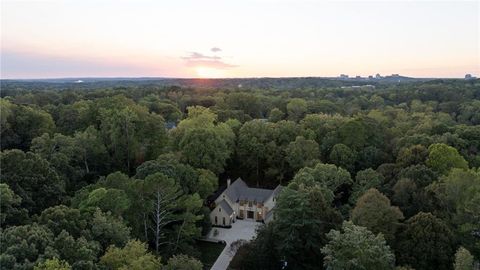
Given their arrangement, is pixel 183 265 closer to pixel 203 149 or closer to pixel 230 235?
pixel 230 235

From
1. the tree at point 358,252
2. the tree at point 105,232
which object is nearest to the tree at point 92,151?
the tree at point 105,232

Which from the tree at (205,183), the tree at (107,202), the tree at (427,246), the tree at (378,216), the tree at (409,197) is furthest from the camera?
the tree at (205,183)

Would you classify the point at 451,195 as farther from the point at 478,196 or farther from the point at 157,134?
the point at 157,134

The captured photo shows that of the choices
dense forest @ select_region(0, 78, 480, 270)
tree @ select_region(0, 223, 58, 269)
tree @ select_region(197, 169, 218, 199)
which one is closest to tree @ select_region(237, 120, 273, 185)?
dense forest @ select_region(0, 78, 480, 270)

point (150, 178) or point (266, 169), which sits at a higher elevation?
point (150, 178)

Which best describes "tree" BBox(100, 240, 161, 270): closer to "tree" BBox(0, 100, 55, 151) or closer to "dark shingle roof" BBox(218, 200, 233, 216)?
"dark shingle roof" BBox(218, 200, 233, 216)

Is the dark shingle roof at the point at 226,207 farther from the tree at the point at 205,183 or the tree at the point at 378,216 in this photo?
the tree at the point at 378,216

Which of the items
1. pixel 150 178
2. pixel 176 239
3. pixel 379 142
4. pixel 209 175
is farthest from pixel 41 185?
pixel 379 142
